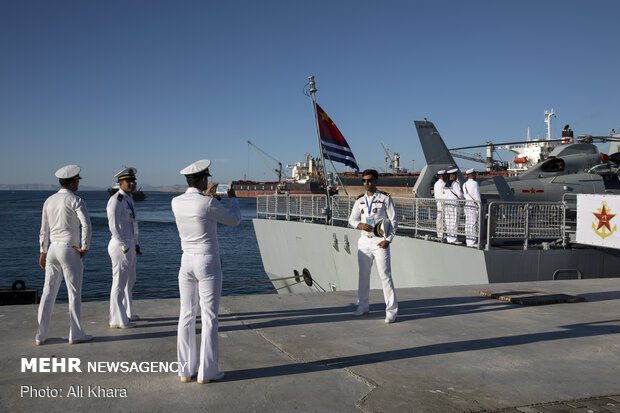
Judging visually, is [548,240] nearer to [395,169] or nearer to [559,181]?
[559,181]

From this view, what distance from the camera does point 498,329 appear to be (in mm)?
5508

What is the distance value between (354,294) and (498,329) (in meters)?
2.50

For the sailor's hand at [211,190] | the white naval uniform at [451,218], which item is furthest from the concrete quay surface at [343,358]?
the white naval uniform at [451,218]

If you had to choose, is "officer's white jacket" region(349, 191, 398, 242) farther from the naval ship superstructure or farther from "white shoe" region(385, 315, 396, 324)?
the naval ship superstructure

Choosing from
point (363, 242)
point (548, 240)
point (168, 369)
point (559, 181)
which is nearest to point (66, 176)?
point (168, 369)

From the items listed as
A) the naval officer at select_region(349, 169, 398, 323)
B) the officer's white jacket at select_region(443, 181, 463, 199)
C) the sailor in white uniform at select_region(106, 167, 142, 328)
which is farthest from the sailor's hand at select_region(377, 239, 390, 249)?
the officer's white jacket at select_region(443, 181, 463, 199)

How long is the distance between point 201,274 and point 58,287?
6.24 feet

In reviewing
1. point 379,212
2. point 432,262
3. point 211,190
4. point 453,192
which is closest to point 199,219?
point 211,190

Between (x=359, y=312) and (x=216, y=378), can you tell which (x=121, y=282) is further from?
(x=359, y=312)

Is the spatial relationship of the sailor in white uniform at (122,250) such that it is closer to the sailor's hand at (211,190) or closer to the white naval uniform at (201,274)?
the white naval uniform at (201,274)

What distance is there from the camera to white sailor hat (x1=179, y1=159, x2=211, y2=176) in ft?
12.9

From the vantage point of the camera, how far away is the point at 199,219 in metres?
3.85

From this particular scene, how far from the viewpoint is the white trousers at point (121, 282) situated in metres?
5.36

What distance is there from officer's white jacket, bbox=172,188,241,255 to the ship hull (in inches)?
251
